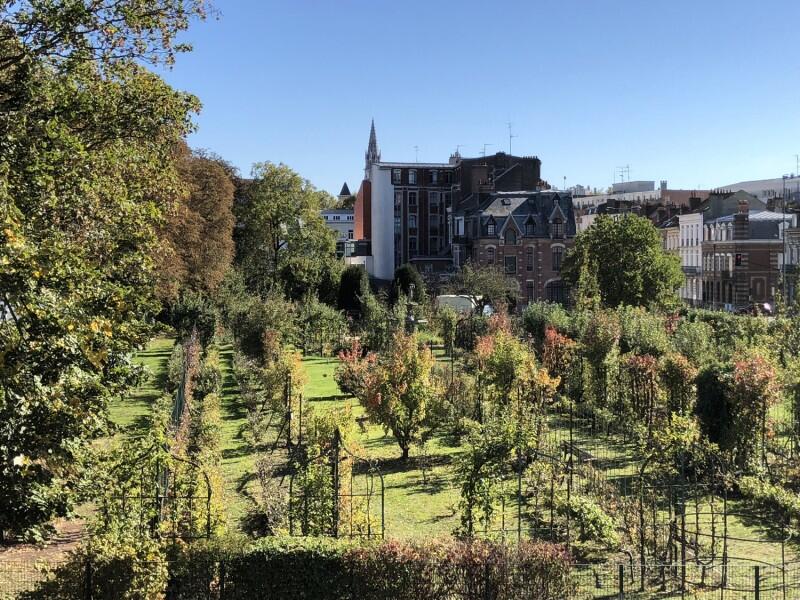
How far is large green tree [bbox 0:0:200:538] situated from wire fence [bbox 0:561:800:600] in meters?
1.19

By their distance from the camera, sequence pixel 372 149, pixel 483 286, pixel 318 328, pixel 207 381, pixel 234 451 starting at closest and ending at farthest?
pixel 234 451 → pixel 207 381 → pixel 318 328 → pixel 483 286 → pixel 372 149

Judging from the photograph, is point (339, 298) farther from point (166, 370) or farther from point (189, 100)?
point (189, 100)

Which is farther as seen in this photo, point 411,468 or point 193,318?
point 193,318

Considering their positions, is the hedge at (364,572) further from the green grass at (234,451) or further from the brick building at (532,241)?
the brick building at (532,241)

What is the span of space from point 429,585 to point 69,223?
786cm

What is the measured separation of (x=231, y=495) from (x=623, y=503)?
749cm

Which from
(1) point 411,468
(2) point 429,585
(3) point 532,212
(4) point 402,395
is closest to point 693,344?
(4) point 402,395

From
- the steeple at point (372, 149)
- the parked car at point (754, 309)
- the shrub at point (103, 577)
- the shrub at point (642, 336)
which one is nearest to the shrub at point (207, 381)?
the shrub at point (642, 336)

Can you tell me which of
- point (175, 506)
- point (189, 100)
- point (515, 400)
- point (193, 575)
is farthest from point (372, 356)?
point (193, 575)

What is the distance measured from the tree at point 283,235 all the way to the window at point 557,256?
51.4 ft

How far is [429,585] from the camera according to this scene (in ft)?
35.8

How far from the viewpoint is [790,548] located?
46.0ft

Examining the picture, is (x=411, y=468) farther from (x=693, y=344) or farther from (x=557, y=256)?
(x=557, y=256)

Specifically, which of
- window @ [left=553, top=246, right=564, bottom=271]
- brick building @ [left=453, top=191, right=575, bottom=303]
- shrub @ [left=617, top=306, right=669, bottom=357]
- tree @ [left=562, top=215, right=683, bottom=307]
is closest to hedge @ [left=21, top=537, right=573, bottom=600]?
shrub @ [left=617, top=306, right=669, bottom=357]
